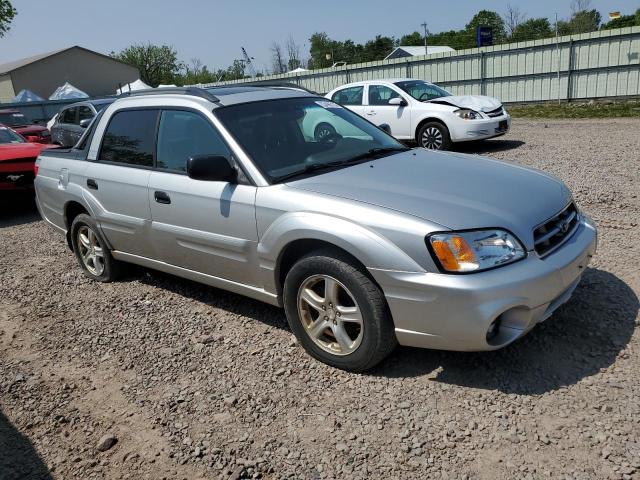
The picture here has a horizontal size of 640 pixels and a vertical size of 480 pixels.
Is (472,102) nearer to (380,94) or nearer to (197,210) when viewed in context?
(380,94)

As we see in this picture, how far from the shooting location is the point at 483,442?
273 cm

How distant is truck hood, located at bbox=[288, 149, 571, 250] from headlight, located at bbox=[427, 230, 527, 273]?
0.06 metres

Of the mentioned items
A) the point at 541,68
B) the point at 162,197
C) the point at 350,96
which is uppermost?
the point at 162,197

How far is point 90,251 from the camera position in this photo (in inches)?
214

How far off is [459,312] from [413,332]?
0.31m

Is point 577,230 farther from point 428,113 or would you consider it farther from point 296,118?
point 428,113

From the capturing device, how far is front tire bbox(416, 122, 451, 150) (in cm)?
1126

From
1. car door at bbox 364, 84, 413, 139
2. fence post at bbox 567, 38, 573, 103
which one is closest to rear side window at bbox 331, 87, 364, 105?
car door at bbox 364, 84, 413, 139

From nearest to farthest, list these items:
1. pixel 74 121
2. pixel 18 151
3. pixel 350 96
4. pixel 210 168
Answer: pixel 210 168 < pixel 18 151 < pixel 350 96 < pixel 74 121

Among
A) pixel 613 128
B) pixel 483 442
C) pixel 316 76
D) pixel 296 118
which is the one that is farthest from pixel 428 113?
pixel 316 76

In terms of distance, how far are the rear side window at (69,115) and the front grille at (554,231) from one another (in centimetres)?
1272

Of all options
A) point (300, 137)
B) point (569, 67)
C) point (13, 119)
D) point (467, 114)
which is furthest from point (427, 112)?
point (13, 119)

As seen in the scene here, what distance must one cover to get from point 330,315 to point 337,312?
0.07m

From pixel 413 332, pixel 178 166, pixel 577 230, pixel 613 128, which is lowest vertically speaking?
pixel 613 128
